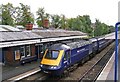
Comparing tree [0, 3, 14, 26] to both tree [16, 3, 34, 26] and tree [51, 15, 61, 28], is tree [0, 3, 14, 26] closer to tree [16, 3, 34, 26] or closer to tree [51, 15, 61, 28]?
tree [16, 3, 34, 26]

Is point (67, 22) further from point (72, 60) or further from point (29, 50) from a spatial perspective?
point (72, 60)

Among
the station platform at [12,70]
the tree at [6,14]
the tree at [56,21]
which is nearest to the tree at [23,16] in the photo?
the tree at [6,14]

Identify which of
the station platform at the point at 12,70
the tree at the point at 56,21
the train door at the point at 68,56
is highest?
the tree at the point at 56,21

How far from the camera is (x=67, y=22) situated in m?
68.1

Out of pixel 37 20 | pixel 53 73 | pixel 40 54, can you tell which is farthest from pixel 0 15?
pixel 53 73

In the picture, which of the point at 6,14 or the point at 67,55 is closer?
the point at 67,55

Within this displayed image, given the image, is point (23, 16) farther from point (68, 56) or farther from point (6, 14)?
point (68, 56)

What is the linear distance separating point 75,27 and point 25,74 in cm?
4933

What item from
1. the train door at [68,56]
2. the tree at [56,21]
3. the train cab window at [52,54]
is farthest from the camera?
the tree at [56,21]

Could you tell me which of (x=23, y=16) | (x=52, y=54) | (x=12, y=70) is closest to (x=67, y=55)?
(x=52, y=54)

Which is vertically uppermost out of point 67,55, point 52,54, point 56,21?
point 56,21

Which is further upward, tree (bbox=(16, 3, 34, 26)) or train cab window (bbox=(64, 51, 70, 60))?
tree (bbox=(16, 3, 34, 26))

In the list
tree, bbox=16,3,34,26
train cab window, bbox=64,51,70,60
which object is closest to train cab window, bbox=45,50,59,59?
train cab window, bbox=64,51,70,60

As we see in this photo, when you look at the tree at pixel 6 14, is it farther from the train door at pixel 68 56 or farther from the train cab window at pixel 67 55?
the train cab window at pixel 67 55
